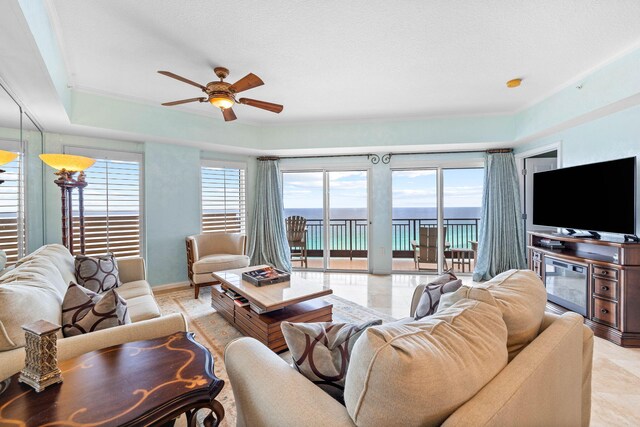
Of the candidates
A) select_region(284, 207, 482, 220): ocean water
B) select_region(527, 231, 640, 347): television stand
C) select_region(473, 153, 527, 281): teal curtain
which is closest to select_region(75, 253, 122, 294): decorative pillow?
select_region(284, 207, 482, 220): ocean water

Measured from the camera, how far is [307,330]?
106 cm

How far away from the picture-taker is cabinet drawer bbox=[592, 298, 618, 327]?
98.0 inches

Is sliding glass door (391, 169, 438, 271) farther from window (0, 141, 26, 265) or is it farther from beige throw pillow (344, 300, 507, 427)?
window (0, 141, 26, 265)

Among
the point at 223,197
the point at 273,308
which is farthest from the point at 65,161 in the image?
the point at 273,308

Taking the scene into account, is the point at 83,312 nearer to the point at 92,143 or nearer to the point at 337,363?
the point at 337,363

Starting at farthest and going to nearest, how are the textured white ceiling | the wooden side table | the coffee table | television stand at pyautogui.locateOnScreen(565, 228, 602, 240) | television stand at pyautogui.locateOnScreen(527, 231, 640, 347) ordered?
television stand at pyautogui.locateOnScreen(565, 228, 602, 240), television stand at pyautogui.locateOnScreen(527, 231, 640, 347), the coffee table, the textured white ceiling, the wooden side table

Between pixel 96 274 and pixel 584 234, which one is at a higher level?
pixel 584 234

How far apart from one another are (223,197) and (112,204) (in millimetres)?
1535

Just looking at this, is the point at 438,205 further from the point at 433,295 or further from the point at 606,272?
the point at 433,295

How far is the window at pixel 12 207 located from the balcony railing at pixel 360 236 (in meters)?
4.10

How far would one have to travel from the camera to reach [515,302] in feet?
3.53

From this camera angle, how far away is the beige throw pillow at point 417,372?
660mm

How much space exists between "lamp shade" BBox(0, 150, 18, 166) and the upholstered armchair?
1.91 meters

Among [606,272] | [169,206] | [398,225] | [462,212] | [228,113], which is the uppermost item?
[228,113]
